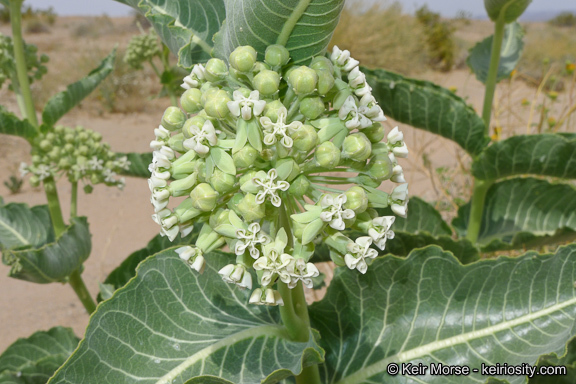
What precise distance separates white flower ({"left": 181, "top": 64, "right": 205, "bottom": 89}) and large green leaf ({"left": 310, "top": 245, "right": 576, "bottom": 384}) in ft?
2.34

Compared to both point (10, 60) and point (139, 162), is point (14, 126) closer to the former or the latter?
point (10, 60)

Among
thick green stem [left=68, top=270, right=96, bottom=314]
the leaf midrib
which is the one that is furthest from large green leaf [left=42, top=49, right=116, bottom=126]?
the leaf midrib

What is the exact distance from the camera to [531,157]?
6.60ft

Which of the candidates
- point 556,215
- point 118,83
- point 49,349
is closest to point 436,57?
point 118,83

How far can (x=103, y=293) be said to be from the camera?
2.00 metres

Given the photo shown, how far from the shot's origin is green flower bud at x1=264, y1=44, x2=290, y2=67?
0.99 meters

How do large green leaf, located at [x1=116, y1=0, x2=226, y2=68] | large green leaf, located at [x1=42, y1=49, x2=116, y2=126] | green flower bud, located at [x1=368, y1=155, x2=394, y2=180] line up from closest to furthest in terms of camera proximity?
green flower bud, located at [x1=368, y1=155, x2=394, y2=180]
large green leaf, located at [x1=116, y1=0, x2=226, y2=68]
large green leaf, located at [x1=42, y1=49, x2=116, y2=126]

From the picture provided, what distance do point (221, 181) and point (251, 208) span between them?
0.09 meters

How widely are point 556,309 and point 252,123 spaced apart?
1042 mm

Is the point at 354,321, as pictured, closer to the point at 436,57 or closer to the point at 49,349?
the point at 49,349

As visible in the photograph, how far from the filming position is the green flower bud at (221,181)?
96 centimetres

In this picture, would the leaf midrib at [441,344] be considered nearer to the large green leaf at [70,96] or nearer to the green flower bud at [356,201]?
the green flower bud at [356,201]

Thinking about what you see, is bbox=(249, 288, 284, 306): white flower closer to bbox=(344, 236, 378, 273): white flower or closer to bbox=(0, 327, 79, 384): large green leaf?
bbox=(344, 236, 378, 273): white flower

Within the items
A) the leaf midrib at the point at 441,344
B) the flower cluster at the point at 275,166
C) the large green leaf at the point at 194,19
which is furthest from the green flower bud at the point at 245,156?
the leaf midrib at the point at 441,344
